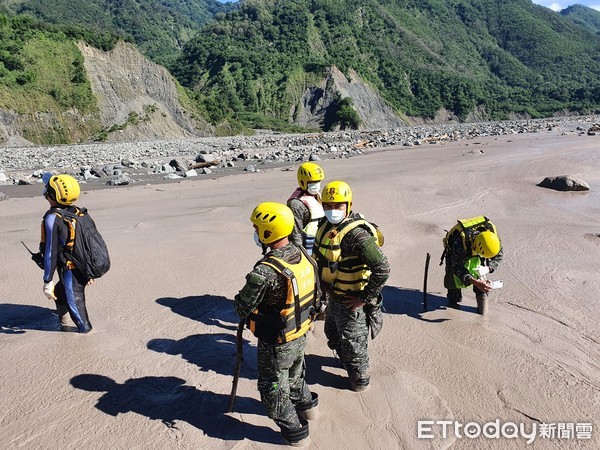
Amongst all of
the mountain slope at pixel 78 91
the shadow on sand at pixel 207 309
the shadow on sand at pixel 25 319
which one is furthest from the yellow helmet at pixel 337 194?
the mountain slope at pixel 78 91

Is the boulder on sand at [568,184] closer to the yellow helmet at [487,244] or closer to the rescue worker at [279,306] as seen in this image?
the yellow helmet at [487,244]

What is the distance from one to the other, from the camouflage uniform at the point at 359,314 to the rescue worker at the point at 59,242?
113 inches

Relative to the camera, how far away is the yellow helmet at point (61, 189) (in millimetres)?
4906

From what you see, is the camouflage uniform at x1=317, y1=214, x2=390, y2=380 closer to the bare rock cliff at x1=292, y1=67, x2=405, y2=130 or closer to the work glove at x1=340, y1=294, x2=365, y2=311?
the work glove at x1=340, y1=294, x2=365, y2=311

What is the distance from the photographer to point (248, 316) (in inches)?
141

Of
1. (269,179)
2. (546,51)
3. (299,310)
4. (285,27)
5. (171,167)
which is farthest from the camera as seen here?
(546,51)

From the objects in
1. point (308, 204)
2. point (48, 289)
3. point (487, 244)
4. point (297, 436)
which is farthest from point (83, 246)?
point (487, 244)

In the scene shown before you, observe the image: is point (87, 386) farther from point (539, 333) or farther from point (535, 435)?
point (539, 333)

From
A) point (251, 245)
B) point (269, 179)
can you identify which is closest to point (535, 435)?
point (251, 245)

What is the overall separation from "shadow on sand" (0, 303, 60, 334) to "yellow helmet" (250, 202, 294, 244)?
12.6 ft

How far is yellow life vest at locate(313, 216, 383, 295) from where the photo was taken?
420 centimetres

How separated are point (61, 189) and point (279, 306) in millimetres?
3028

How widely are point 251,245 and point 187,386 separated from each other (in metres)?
4.96

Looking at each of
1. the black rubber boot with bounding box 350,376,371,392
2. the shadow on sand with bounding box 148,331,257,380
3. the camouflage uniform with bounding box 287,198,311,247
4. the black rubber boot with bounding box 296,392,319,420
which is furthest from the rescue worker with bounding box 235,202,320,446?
the camouflage uniform with bounding box 287,198,311,247
